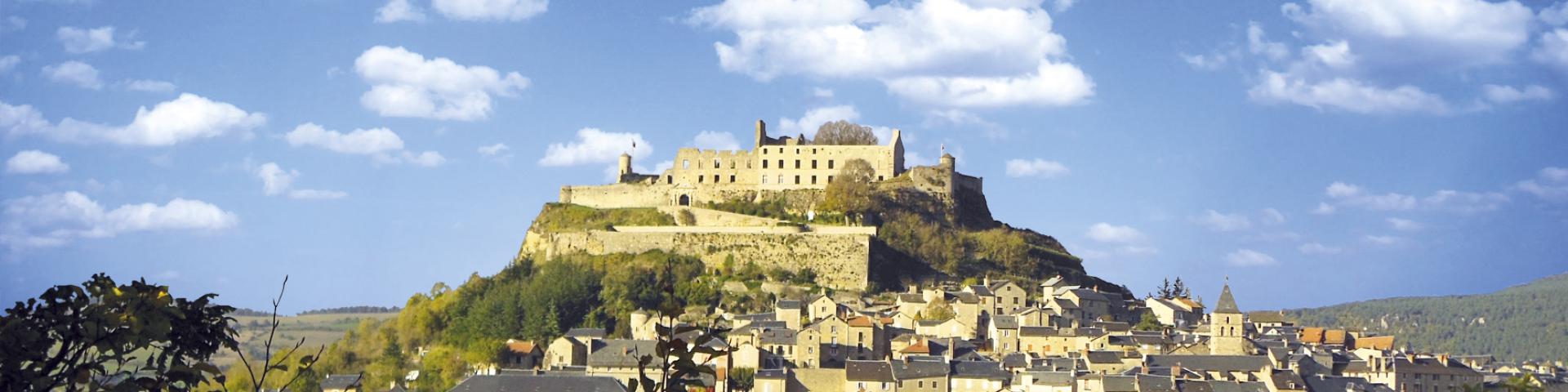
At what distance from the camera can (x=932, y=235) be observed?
70625 mm

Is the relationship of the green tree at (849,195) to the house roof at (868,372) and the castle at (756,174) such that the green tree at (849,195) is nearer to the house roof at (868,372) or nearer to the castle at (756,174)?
the castle at (756,174)

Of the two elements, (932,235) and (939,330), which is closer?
(939,330)

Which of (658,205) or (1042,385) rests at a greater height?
(658,205)

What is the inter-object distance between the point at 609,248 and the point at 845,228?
10.3m

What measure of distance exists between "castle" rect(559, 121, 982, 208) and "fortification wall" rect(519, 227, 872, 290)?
11.4 feet

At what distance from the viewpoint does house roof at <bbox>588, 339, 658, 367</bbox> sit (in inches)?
2151

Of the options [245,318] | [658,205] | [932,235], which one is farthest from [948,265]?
[245,318]

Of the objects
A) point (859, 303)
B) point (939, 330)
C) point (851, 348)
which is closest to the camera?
point (851, 348)

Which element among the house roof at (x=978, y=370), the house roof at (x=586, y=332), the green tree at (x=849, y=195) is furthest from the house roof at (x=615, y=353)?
the green tree at (x=849, y=195)

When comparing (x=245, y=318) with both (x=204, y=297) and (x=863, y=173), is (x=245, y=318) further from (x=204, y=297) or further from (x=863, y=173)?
(x=204, y=297)

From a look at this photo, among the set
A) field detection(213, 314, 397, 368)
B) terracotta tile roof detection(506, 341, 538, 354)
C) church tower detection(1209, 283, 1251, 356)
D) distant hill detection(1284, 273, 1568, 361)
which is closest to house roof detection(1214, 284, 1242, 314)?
church tower detection(1209, 283, 1251, 356)

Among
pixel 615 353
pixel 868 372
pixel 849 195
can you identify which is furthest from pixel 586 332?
pixel 849 195

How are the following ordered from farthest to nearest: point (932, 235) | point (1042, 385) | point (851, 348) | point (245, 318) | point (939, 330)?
point (245, 318), point (932, 235), point (939, 330), point (851, 348), point (1042, 385)

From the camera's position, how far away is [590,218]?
242 feet
